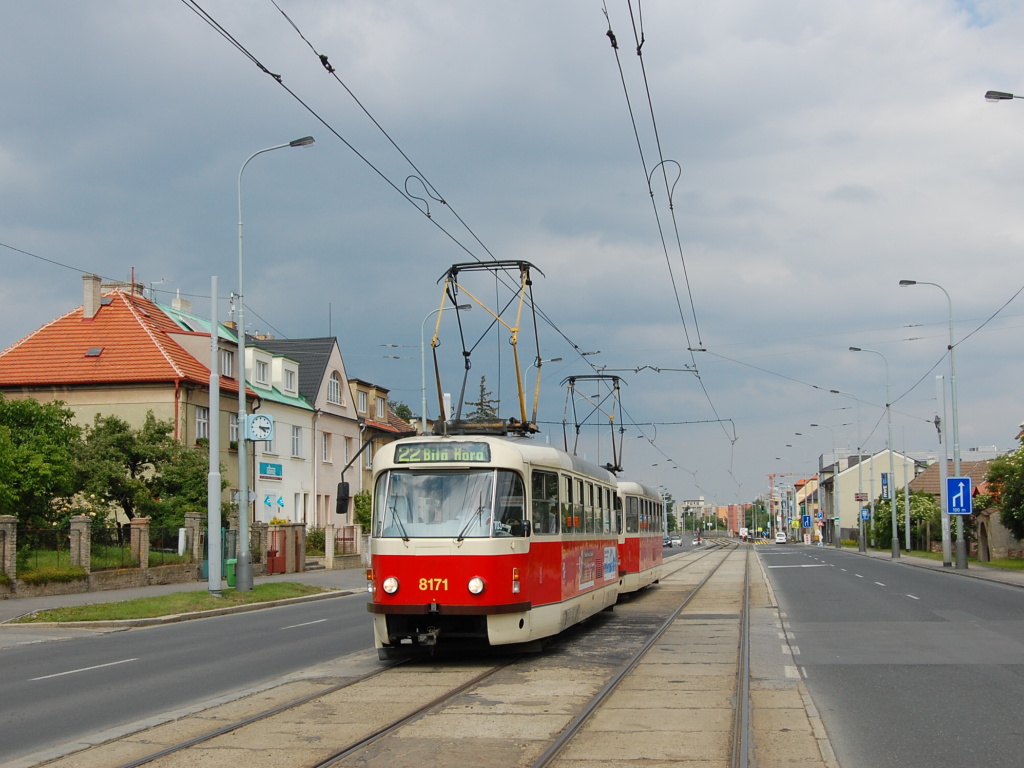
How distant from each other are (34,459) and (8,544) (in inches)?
154

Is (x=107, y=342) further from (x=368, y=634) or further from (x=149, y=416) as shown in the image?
(x=368, y=634)

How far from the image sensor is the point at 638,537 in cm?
2497

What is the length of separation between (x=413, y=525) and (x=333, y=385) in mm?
42852

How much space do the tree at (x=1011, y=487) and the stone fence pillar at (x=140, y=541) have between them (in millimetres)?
31779

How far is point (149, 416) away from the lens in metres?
36.4

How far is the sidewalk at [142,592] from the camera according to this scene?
76.5 feet

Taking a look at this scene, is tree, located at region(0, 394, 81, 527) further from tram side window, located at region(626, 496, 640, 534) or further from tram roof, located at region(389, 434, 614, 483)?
tram roof, located at region(389, 434, 614, 483)

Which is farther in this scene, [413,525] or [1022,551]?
[1022,551]

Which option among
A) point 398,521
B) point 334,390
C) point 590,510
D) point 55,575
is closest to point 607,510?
point 590,510

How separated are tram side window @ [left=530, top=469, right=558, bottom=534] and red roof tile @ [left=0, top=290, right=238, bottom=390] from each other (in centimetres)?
2753

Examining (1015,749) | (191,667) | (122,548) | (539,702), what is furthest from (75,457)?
(1015,749)

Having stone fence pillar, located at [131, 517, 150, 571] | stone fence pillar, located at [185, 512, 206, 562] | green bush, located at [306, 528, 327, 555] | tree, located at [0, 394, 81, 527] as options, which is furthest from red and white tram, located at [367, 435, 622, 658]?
green bush, located at [306, 528, 327, 555]

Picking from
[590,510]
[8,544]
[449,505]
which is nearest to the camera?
[449,505]

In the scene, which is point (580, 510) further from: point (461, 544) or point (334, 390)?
point (334, 390)
